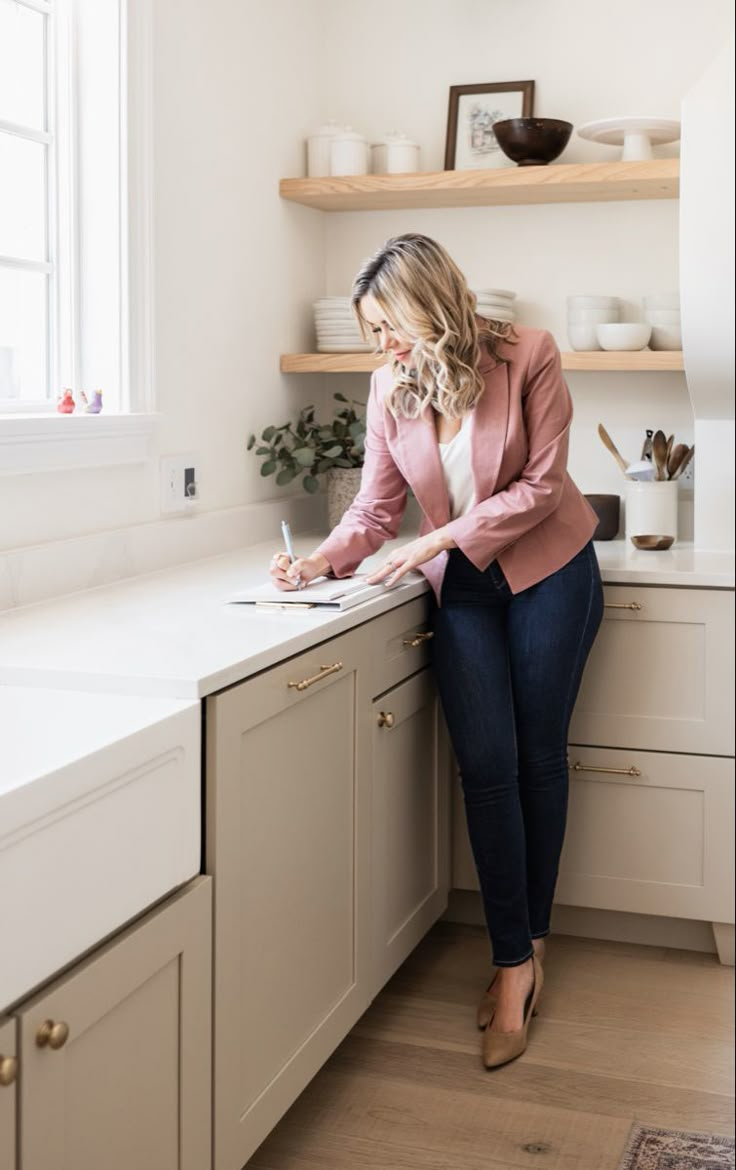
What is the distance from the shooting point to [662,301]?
8.51 feet

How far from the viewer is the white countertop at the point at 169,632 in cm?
140

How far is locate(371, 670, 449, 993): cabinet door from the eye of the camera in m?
2.01

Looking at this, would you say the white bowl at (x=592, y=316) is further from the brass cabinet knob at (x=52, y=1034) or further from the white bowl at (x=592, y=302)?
the brass cabinet knob at (x=52, y=1034)

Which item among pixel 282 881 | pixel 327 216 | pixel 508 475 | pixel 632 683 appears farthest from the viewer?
pixel 327 216

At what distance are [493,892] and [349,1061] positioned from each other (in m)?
0.35

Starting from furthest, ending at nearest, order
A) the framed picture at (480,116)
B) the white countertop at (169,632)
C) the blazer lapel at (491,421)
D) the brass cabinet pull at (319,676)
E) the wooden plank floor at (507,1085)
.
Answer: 1. the framed picture at (480,116)
2. the blazer lapel at (491,421)
3. the wooden plank floor at (507,1085)
4. the brass cabinet pull at (319,676)
5. the white countertop at (169,632)

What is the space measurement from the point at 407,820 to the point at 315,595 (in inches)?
20.7

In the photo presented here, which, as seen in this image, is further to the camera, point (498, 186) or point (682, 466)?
point (498, 186)

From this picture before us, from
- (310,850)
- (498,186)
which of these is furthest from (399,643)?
(498,186)

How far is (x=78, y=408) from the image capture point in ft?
6.79

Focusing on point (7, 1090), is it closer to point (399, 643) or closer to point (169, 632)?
point (169, 632)

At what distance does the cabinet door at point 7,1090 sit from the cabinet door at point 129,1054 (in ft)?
0.04

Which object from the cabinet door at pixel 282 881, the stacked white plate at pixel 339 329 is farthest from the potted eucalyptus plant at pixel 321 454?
the cabinet door at pixel 282 881

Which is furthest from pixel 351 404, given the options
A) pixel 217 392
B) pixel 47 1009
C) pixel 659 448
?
pixel 47 1009
